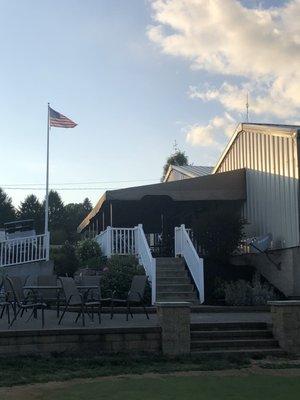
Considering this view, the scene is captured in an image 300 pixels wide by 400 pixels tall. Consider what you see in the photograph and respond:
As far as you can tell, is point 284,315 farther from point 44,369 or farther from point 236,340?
point 44,369

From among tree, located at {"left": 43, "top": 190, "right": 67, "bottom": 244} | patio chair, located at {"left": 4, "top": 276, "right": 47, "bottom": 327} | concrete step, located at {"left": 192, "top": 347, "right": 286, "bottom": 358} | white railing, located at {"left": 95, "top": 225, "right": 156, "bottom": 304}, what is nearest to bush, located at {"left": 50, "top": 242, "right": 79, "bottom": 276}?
white railing, located at {"left": 95, "top": 225, "right": 156, "bottom": 304}

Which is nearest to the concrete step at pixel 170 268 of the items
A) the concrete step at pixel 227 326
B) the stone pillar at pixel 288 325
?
the concrete step at pixel 227 326

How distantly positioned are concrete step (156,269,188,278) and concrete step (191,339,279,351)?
5.41 m

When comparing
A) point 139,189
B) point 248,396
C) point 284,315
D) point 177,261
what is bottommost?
point 248,396

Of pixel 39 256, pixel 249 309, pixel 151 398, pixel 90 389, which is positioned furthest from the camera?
pixel 39 256

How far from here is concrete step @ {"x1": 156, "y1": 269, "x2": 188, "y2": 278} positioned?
47.2 ft

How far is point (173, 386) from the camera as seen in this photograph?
265 inches

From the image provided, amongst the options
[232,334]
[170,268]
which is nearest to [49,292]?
[232,334]

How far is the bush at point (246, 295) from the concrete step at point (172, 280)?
1.09 meters

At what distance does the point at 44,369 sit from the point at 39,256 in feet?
28.9

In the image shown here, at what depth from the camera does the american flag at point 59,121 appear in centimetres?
2153

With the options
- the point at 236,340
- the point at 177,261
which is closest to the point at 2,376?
the point at 236,340

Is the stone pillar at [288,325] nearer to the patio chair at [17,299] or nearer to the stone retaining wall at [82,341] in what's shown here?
the stone retaining wall at [82,341]

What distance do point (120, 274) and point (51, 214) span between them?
50218 millimetres
